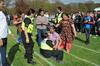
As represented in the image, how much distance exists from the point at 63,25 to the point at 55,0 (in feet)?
305

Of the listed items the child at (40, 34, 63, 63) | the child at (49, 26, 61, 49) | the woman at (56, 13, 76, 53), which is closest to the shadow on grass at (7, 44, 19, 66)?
the child at (40, 34, 63, 63)

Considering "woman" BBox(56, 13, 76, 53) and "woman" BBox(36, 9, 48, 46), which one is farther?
"woman" BBox(36, 9, 48, 46)

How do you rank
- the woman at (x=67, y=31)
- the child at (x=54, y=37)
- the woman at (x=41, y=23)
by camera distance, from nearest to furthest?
the child at (x=54, y=37) < the woman at (x=67, y=31) < the woman at (x=41, y=23)

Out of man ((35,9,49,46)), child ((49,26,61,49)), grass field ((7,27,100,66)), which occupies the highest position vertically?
man ((35,9,49,46))

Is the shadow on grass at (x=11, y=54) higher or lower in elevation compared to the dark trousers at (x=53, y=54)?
lower

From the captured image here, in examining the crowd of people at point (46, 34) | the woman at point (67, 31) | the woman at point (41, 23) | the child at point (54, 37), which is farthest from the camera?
the woman at point (41, 23)

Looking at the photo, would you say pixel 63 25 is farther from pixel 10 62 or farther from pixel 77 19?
pixel 77 19

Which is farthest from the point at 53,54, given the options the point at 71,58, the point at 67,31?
the point at 67,31

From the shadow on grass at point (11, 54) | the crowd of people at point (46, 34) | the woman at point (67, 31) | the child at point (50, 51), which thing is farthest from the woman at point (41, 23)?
the child at point (50, 51)

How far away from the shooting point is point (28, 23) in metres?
12.3

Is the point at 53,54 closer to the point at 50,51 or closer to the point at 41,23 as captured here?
the point at 50,51

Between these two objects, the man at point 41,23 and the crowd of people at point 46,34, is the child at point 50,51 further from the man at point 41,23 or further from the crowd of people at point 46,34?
the man at point 41,23

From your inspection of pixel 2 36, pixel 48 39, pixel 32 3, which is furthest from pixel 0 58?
pixel 32 3

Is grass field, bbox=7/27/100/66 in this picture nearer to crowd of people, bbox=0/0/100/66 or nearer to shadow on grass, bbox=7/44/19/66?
shadow on grass, bbox=7/44/19/66
